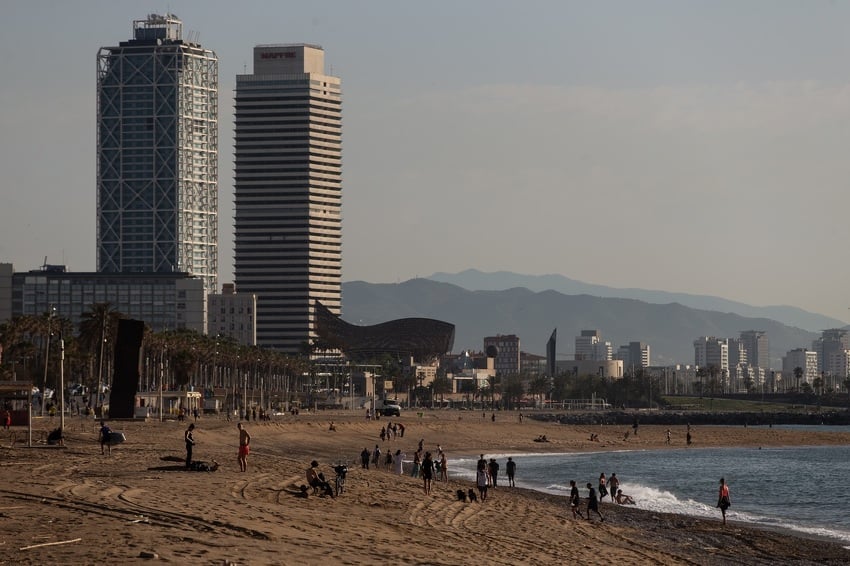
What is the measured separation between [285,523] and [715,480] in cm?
5315

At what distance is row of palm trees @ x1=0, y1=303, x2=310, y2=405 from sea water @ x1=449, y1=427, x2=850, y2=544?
39063 mm

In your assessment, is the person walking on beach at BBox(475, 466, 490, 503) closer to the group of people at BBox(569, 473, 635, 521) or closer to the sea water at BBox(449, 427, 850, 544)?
the group of people at BBox(569, 473, 635, 521)

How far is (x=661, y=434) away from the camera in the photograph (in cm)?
15638

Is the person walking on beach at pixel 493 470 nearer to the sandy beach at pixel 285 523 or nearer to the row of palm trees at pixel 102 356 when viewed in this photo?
the sandy beach at pixel 285 523

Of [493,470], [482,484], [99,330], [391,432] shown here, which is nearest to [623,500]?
[493,470]

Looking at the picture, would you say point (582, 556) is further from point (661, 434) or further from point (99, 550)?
point (661, 434)

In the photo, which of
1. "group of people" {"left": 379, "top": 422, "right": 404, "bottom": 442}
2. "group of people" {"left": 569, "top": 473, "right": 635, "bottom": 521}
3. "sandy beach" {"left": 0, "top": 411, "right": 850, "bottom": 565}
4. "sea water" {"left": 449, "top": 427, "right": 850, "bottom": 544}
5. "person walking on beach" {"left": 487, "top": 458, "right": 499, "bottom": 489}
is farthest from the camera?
"group of people" {"left": 379, "top": 422, "right": 404, "bottom": 442}

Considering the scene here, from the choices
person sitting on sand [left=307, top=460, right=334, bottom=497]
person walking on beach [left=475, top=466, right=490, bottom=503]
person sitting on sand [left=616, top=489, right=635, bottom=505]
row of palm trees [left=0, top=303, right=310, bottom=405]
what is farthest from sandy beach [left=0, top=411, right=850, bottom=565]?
row of palm trees [left=0, top=303, right=310, bottom=405]

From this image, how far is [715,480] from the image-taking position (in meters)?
76.7

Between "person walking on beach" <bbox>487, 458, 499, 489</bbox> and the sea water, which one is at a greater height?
"person walking on beach" <bbox>487, 458, 499, 489</bbox>

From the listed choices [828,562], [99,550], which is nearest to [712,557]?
[828,562]

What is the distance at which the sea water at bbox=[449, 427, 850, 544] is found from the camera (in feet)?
178

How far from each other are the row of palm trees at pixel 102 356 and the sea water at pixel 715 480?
1538 inches

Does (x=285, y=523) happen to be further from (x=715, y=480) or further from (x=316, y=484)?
(x=715, y=480)
